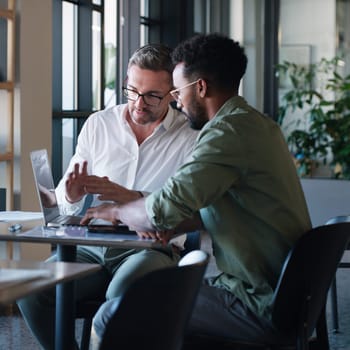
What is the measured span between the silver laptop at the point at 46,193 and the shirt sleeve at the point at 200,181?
46 cm

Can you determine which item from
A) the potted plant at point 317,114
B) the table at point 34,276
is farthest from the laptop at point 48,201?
the potted plant at point 317,114

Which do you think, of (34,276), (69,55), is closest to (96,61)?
(69,55)

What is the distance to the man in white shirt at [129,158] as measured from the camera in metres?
3.13

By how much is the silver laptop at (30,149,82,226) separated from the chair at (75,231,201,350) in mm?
293

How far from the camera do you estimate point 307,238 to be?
2604 mm

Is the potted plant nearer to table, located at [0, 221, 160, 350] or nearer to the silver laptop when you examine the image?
the silver laptop

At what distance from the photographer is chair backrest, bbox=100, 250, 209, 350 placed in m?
1.83

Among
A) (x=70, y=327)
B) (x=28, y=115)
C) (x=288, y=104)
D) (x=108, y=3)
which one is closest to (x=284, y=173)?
(x=70, y=327)

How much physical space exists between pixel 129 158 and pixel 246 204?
2.92 feet

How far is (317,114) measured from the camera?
866 centimetres

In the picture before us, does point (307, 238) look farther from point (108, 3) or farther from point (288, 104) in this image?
point (288, 104)

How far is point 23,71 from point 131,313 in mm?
3059

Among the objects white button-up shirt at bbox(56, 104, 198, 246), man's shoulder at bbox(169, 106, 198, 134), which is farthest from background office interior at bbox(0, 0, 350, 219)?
man's shoulder at bbox(169, 106, 198, 134)

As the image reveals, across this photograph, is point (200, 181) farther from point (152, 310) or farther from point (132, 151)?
point (132, 151)
